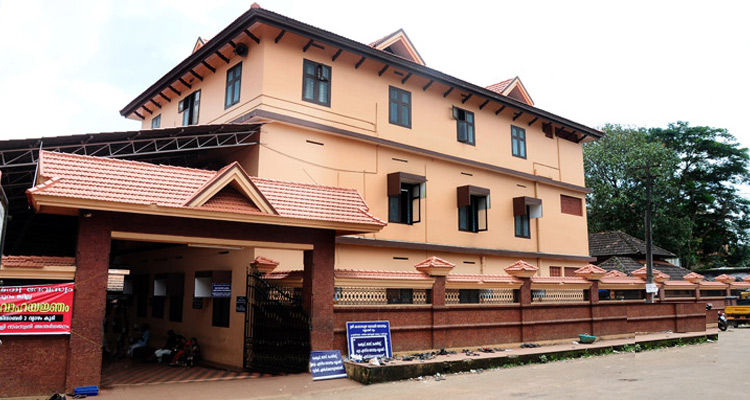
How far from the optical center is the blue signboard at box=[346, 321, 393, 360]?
40.3 feet

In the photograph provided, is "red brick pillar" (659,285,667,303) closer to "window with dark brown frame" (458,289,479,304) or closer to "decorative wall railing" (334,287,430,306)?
"window with dark brown frame" (458,289,479,304)

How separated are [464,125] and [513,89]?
440 centimetres

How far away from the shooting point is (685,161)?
4875 cm

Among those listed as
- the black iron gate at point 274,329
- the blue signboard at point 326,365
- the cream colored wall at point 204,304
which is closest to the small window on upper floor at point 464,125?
the cream colored wall at point 204,304

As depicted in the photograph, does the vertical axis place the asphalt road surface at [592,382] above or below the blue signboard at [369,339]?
below

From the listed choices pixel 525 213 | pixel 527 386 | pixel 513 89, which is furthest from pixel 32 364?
pixel 513 89

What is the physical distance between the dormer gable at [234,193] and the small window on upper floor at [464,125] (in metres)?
11.7

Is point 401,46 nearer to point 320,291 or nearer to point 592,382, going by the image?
point 320,291

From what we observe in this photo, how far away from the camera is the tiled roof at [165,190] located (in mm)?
9617

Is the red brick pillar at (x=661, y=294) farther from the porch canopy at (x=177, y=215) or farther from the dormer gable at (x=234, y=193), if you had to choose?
the dormer gable at (x=234, y=193)

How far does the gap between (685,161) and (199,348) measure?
46548mm

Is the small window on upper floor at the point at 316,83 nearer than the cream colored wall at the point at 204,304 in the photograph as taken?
No

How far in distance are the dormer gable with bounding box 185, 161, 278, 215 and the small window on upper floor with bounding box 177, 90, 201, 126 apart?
9.35 m

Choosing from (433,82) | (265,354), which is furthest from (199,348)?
(433,82)
